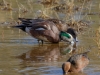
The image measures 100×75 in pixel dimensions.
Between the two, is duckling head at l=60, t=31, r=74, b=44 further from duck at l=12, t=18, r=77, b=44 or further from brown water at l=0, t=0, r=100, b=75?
brown water at l=0, t=0, r=100, b=75

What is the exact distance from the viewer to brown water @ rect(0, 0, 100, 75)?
22.6 ft

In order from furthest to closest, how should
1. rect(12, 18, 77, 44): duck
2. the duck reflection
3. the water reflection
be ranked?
1. rect(12, 18, 77, 44): duck
2. the duck reflection
3. the water reflection

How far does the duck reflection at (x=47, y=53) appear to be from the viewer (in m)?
7.78

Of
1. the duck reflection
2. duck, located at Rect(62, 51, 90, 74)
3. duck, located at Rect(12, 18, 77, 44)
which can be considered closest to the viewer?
duck, located at Rect(62, 51, 90, 74)

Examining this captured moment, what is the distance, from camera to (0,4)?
13.8 m

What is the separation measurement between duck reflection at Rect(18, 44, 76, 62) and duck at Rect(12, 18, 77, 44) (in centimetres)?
18

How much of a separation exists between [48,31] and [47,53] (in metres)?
0.92

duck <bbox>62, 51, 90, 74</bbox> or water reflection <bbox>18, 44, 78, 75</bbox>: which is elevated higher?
duck <bbox>62, 51, 90, 74</bbox>

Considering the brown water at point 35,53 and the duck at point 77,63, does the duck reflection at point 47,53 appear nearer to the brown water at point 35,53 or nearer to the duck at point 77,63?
the brown water at point 35,53

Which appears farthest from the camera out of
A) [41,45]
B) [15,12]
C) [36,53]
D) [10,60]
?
Result: [15,12]

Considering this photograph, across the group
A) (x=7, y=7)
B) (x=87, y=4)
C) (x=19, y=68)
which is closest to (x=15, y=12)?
(x=7, y=7)

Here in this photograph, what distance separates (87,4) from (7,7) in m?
2.50

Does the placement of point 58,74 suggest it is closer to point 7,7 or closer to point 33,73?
point 33,73

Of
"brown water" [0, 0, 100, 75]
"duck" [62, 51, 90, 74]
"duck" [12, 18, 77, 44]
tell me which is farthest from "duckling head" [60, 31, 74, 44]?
"duck" [62, 51, 90, 74]
